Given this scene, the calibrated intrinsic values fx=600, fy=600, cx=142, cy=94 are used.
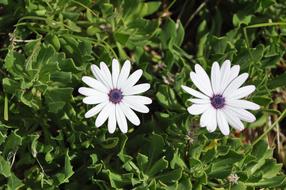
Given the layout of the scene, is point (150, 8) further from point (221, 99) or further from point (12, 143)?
point (12, 143)

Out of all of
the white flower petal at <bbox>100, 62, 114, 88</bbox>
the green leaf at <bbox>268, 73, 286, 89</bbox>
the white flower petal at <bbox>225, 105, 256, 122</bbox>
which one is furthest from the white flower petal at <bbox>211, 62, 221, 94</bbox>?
the green leaf at <bbox>268, 73, 286, 89</bbox>

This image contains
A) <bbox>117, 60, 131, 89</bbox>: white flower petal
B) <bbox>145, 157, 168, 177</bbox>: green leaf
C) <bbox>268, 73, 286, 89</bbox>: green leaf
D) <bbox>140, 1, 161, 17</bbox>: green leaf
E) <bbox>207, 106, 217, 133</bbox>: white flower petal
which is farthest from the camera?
<bbox>140, 1, 161, 17</bbox>: green leaf

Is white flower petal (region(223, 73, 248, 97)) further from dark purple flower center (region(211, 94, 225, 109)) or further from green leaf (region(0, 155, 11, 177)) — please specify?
green leaf (region(0, 155, 11, 177))

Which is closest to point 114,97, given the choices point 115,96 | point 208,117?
point 115,96

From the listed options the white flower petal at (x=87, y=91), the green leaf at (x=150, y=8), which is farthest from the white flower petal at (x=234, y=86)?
the green leaf at (x=150, y=8)

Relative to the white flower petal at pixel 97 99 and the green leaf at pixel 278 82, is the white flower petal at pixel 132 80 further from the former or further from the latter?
the green leaf at pixel 278 82

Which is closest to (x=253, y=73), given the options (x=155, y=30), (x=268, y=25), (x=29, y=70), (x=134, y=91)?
(x=268, y=25)
